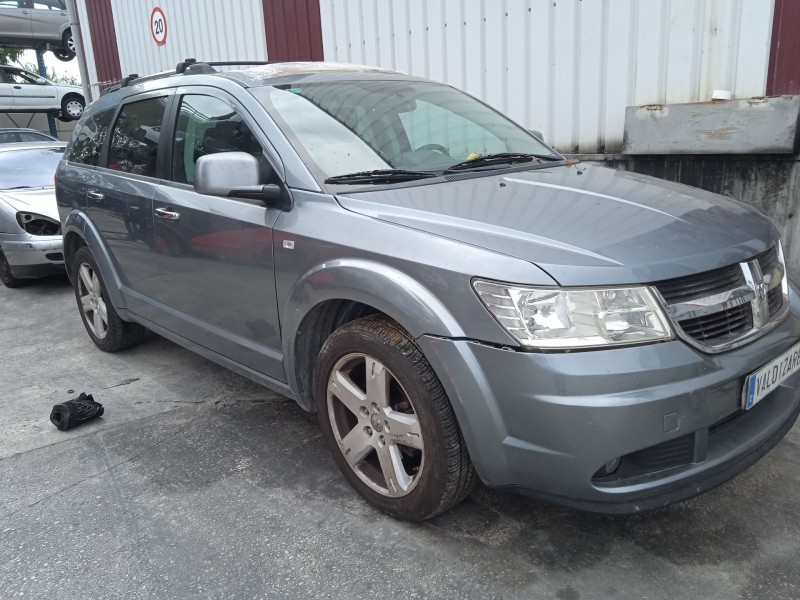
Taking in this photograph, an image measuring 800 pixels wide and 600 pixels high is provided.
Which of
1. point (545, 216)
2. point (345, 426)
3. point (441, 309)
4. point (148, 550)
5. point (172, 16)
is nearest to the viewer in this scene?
point (441, 309)

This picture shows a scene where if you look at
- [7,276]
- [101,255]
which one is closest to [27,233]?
[7,276]

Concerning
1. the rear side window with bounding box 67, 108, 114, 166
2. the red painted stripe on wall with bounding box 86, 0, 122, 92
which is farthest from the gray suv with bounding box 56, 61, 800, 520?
the red painted stripe on wall with bounding box 86, 0, 122, 92

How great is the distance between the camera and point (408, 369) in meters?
2.28

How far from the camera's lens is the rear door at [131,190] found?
372 cm

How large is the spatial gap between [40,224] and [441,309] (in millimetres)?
5940

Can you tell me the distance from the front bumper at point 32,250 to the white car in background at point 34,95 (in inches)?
462

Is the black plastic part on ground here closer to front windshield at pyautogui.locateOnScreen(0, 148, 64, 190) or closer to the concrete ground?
the concrete ground

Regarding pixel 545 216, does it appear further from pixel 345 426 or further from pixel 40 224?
pixel 40 224

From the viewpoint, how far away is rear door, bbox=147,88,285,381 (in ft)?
9.67

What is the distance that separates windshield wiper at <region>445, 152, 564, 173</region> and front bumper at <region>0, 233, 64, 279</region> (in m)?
5.00

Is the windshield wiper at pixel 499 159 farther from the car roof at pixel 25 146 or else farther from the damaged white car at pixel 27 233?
the car roof at pixel 25 146

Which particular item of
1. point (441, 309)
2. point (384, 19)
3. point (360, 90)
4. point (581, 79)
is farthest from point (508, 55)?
point (441, 309)

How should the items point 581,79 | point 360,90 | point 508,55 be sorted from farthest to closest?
1. point 508,55
2. point 581,79
3. point 360,90

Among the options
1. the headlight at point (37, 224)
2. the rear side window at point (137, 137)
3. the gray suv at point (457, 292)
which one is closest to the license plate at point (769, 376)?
the gray suv at point (457, 292)
